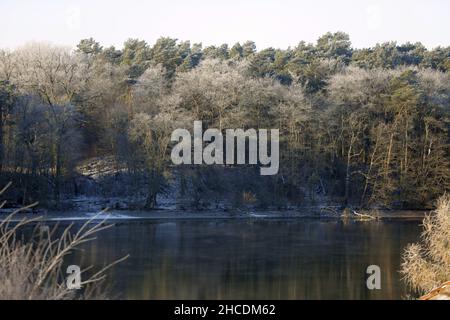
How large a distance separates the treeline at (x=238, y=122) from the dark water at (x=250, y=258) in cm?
543

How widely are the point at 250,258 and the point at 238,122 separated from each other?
1525cm

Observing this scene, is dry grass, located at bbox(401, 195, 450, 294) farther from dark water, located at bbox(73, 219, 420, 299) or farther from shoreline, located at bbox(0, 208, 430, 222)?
shoreline, located at bbox(0, 208, 430, 222)

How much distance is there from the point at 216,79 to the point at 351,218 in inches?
424

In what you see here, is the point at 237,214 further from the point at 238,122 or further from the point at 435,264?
the point at 435,264

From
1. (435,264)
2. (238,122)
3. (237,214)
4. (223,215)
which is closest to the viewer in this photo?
(435,264)

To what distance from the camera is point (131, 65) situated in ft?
137

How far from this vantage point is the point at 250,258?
20.2 metres

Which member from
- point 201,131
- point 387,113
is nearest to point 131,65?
point 201,131

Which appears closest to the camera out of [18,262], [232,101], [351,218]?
[18,262]

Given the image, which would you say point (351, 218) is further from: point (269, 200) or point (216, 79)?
point (216, 79)

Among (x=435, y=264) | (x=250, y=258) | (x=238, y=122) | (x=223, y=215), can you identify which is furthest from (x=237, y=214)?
(x=435, y=264)

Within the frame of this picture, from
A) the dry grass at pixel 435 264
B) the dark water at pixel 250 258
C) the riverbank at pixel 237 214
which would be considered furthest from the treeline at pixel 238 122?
the dry grass at pixel 435 264

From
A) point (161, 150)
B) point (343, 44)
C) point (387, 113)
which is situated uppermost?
point (343, 44)

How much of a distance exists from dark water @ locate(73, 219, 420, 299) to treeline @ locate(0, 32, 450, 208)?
5433mm
